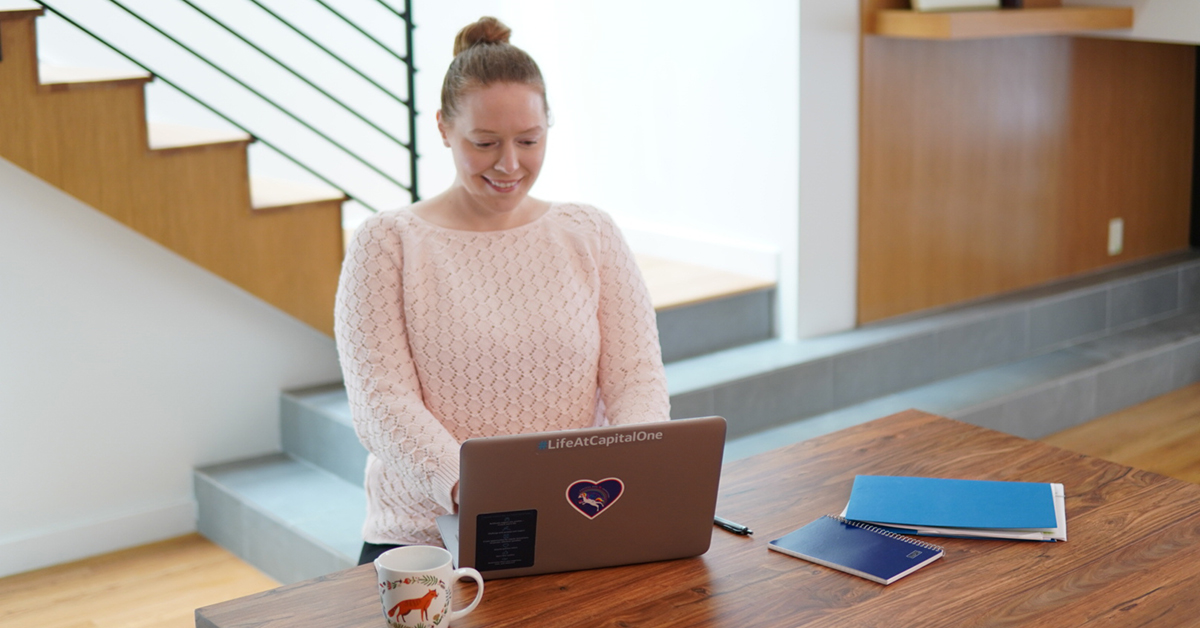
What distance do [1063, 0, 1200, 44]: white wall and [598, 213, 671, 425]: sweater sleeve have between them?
9.45ft

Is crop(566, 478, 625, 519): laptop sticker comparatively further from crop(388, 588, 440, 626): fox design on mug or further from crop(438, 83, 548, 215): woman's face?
crop(438, 83, 548, 215): woman's face

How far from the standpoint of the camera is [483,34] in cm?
186

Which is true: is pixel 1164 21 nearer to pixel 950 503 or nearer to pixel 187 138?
pixel 950 503

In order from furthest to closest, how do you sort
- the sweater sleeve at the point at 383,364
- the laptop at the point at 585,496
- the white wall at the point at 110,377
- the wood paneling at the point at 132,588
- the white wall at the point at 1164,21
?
the white wall at the point at 1164,21 → the white wall at the point at 110,377 → the wood paneling at the point at 132,588 → the sweater sleeve at the point at 383,364 → the laptop at the point at 585,496

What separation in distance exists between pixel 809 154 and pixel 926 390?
86cm

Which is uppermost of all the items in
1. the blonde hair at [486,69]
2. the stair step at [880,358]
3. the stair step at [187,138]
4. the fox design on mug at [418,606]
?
the blonde hair at [486,69]

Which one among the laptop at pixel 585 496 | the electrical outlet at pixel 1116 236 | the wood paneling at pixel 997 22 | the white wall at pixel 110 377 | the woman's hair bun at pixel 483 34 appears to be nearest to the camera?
the laptop at pixel 585 496

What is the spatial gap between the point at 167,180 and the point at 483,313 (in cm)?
144

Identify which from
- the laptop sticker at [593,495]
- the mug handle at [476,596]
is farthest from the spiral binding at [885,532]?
the mug handle at [476,596]

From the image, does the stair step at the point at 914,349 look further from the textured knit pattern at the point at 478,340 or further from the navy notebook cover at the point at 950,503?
the navy notebook cover at the point at 950,503

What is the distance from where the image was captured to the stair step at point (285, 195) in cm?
312

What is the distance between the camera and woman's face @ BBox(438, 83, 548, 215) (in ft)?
5.75

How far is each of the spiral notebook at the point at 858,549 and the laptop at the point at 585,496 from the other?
0.45ft

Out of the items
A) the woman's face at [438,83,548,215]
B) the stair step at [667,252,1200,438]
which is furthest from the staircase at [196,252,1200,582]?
the woman's face at [438,83,548,215]
